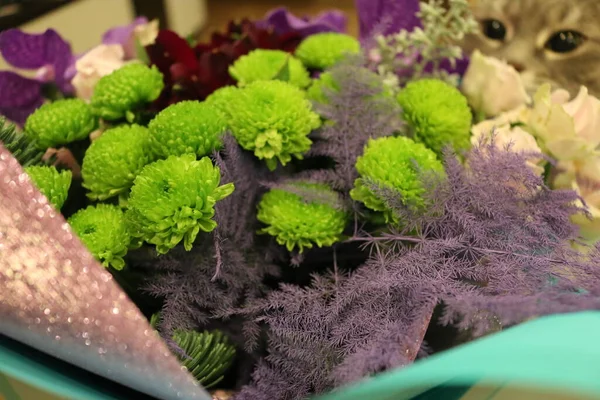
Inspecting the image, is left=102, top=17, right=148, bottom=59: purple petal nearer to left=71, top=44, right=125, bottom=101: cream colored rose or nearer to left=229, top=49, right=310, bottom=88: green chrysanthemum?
left=71, top=44, right=125, bottom=101: cream colored rose

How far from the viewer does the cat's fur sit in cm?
45

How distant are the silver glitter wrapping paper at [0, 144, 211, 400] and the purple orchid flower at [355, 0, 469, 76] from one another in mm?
382

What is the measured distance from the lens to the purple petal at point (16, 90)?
468mm

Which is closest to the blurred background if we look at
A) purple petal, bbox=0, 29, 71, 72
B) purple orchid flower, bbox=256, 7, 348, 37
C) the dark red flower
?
purple petal, bbox=0, 29, 71, 72

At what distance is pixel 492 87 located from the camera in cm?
45

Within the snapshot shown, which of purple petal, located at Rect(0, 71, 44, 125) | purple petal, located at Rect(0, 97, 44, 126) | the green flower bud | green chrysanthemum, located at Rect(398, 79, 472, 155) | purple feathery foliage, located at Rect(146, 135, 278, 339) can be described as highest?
the green flower bud

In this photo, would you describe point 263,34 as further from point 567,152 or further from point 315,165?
point 567,152

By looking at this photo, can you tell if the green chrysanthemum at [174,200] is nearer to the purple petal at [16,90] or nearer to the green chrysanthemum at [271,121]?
the green chrysanthemum at [271,121]

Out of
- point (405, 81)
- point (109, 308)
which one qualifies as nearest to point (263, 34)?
point (405, 81)

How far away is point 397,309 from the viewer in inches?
11.0

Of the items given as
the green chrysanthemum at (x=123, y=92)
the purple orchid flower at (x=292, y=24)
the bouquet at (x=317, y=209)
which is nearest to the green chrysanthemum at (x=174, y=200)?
the bouquet at (x=317, y=209)

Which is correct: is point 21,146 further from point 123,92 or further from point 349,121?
point 349,121

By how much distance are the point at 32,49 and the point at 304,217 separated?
1.10 ft

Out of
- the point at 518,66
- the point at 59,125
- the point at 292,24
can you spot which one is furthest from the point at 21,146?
the point at 518,66
